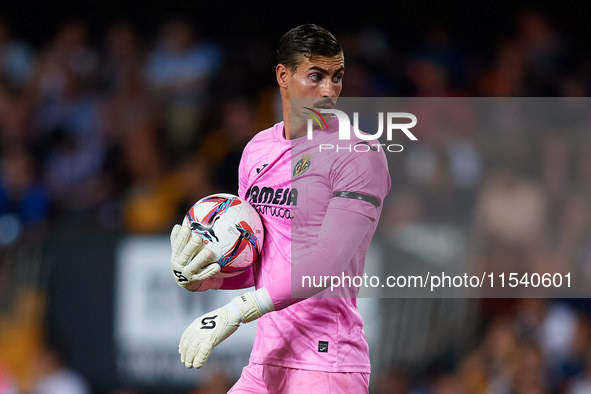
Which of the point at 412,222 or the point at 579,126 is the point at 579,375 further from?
the point at 579,126

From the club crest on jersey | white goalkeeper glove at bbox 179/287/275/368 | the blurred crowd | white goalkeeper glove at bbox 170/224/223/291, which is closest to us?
white goalkeeper glove at bbox 179/287/275/368

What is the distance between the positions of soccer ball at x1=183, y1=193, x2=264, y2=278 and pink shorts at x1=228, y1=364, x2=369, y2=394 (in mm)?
422

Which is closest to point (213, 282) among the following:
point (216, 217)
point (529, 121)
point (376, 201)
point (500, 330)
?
point (216, 217)

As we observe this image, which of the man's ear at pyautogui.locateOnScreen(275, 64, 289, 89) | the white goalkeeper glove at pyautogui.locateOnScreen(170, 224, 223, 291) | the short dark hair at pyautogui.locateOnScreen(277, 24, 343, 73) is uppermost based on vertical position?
the short dark hair at pyautogui.locateOnScreen(277, 24, 343, 73)

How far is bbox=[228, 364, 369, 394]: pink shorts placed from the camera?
290 centimetres

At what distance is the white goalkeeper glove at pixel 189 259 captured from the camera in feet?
9.41

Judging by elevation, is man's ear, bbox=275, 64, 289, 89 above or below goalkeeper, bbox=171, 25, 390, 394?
above

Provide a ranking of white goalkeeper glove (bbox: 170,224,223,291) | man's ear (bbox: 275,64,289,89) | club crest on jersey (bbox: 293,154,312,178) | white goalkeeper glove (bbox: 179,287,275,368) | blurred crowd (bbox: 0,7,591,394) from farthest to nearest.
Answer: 1. blurred crowd (bbox: 0,7,591,394)
2. man's ear (bbox: 275,64,289,89)
3. club crest on jersey (bbox: 293,154,312,178)
4. white goalkeeper glove (bbox: 170,224,223,291)
5. white goalkeeper glove (bbox: 179,287,275,368)

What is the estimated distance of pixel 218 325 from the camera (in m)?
2.72

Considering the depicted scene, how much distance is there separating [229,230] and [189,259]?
7.6 inches

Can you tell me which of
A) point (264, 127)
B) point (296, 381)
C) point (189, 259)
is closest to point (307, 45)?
point (189, 259)

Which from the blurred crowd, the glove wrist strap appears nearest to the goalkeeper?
the glove wrist strap

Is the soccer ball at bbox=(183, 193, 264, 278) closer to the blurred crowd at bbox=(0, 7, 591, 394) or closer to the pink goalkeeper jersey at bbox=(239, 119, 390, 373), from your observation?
the pink goalkeeper jersey at bbox=(239, 119, 390, 373)

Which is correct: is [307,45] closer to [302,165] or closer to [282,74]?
[282,74]
